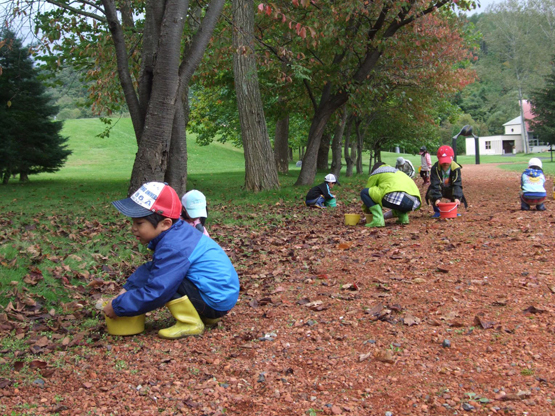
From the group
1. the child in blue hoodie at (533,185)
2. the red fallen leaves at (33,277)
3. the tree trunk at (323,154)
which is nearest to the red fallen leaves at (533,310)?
the red fallen leaves at (33,277)

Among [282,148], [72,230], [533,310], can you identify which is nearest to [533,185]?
[533,310]

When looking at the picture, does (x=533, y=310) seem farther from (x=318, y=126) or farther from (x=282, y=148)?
(x=282, y=148)

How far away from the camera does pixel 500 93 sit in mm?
82500

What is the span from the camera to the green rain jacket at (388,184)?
9141 millimetres

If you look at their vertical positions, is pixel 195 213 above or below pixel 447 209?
above

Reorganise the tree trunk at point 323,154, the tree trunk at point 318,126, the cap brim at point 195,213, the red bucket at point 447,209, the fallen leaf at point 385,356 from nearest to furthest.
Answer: the fallen leaf at point 385,356 < the cap brim at point 195,213 < the red bucket at point 447,209 < the tree trunk at point 318,126 < the tree trunk at point 323,154

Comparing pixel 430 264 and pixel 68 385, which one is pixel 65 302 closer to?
pixel 68 385

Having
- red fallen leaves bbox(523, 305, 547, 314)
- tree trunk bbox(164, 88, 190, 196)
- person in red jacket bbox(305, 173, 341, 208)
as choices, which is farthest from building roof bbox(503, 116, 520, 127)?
red fallen leaves bbox(523, 305, 547, 314)

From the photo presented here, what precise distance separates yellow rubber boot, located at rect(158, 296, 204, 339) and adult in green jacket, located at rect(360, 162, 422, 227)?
5586mm

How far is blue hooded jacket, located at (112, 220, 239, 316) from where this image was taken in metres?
4.02

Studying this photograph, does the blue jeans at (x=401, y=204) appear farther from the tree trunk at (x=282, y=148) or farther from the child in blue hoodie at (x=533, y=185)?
the tree trunk at (x=282, y=148)

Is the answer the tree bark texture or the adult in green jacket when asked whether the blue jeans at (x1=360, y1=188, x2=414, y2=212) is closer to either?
the adult in green jacket

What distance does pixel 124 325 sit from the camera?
4.30 metres

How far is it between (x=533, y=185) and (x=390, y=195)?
2892 mm
